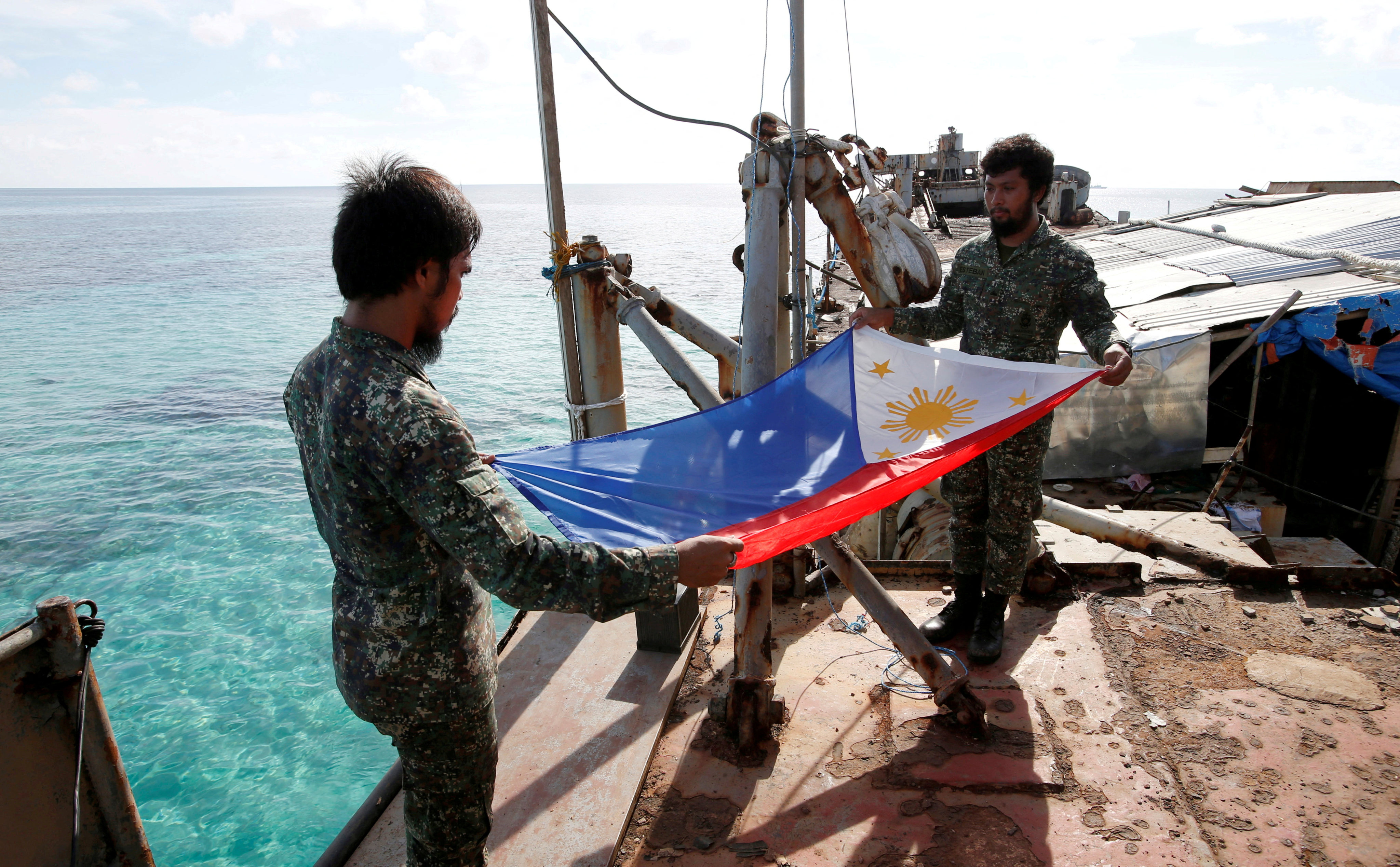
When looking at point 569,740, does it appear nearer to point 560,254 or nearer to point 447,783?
point 447,783

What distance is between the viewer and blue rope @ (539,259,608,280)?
4355mm

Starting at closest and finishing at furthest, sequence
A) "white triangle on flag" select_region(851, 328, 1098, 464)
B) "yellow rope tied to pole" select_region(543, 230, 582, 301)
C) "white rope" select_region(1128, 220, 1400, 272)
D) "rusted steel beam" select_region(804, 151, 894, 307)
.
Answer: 1. "white triangle on flag" select_region(851, 328, 1098, 464)
2. "rusted steel beam" select_region(804, 151, 894, 307)
3. "yellow rope tied to pole" select_region(543, 230, 582, 301)
4. "white rope" select_region(1128, 220, 1400, 272)

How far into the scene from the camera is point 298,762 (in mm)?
6980

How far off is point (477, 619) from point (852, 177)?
8.78ft

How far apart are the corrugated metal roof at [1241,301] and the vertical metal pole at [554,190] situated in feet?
20.9

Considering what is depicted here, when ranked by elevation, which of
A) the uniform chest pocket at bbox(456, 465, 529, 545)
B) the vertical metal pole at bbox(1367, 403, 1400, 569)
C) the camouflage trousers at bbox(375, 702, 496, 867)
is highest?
the uniform chest pocket at bbox(456, 465, 529, 545)

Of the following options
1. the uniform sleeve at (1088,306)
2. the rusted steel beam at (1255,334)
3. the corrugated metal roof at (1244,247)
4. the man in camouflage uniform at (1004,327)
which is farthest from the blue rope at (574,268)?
the rusted steel beam at (1255,334)

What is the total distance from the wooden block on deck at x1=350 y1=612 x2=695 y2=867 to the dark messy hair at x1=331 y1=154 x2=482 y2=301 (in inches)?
85.8

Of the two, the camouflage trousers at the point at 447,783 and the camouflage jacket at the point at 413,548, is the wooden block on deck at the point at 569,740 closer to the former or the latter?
the camouflage trousers at the point at 447,783

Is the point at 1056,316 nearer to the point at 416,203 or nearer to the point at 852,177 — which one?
the point at 852,177

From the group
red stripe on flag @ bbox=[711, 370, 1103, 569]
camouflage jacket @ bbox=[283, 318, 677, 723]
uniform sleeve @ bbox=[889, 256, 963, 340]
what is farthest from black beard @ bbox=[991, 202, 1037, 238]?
camouflage jacket @ bbox=[283, 318, 677, 723]

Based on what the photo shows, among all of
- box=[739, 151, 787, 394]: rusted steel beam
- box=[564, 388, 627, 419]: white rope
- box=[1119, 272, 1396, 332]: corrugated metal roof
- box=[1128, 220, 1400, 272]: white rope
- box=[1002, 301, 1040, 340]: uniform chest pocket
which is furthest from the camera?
box=[1128, 220, 1400, 272]: white rope

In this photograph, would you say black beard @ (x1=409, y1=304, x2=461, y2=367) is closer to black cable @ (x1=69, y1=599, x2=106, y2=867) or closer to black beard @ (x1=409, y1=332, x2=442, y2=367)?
black beard @ (x1=409, y1=332, x2=442, y2=367)

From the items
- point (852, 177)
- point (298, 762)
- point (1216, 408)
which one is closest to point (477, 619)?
point (852, 177)
